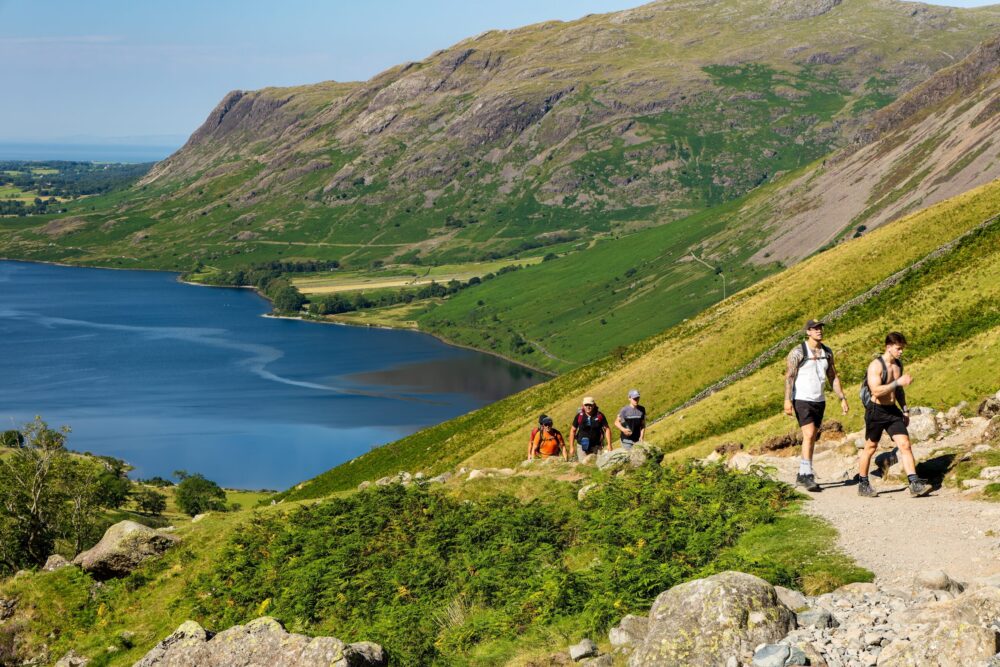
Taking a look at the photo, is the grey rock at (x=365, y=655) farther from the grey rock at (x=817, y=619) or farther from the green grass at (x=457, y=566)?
the grey rock at (x=817, y=619)

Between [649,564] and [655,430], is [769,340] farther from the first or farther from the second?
[649,564]

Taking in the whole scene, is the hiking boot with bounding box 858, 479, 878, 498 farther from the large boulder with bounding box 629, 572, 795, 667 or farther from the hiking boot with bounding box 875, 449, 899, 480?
the large boulder with bounding box 629, 572, 795, 667

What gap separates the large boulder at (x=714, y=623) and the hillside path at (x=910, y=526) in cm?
363

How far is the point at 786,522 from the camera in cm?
2469

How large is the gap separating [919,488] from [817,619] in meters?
9.18

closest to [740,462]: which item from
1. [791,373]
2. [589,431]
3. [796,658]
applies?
[791,373]

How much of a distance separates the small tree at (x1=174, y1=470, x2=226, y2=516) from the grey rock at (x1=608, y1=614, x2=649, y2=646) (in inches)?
4981

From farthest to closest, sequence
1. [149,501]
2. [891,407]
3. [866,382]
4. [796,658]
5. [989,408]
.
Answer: [149,501]
[989,408]
[866,382]
[891,407]
[796,658]

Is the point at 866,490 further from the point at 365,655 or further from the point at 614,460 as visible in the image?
the point at 365,655

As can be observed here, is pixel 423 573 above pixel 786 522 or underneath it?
underneath

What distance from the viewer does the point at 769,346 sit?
242ft

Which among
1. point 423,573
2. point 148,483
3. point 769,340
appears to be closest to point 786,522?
point 423,573

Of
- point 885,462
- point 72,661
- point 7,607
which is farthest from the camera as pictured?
point 7,607

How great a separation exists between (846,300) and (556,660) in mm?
60942
